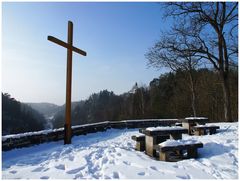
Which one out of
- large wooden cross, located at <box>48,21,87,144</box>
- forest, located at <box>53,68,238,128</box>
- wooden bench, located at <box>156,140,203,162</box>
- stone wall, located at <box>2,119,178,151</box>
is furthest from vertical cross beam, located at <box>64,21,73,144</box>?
forest, located at <box>53,68,238,128</box>

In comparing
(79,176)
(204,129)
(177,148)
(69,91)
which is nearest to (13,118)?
(69,91)

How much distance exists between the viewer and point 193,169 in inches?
170

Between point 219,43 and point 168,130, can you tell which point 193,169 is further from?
point 219,43

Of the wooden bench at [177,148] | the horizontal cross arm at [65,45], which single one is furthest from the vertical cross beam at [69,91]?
the wooden bench at [177,148]

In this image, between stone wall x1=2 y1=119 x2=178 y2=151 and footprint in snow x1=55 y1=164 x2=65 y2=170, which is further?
stone wall x1=2 y1=119 x2=178 y2=151

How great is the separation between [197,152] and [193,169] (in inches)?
57.0

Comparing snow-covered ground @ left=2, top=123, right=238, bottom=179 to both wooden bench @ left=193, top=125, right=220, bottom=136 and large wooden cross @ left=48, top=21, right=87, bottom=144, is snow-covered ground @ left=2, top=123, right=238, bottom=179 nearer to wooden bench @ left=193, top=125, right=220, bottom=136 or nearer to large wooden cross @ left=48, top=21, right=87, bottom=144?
large wooden cross @ left=48, top=21, right=87, bottom=144

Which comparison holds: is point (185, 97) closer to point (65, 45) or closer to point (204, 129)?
point (204, 129)

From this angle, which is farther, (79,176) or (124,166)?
(124,166)

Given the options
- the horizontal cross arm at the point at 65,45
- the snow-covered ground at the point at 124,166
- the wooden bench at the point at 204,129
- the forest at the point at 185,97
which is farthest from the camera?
the forest at the point at 185,97

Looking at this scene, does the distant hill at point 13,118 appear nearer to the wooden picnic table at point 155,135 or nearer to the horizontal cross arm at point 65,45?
the horizontal cross arm at point 65,45

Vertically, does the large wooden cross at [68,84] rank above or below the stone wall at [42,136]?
above

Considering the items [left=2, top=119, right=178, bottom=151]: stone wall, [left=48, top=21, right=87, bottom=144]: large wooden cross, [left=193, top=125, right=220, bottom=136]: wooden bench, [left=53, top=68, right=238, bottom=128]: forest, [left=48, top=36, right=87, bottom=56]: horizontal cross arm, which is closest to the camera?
[left=2, top=119, right=178, bottom=151]: stone wall

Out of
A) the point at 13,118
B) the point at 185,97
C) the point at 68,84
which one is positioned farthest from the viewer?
the point at 13,118
